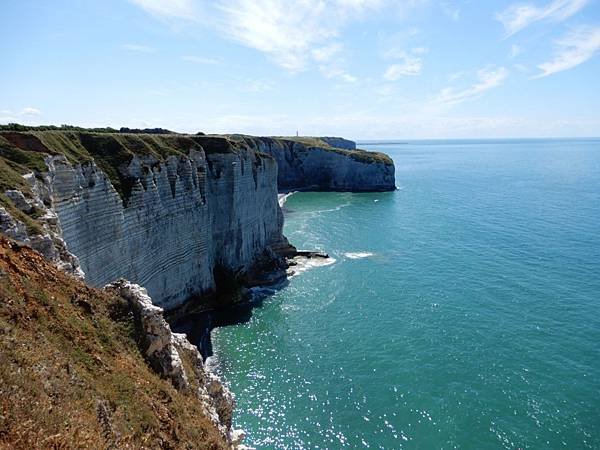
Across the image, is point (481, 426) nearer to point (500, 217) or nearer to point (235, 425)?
point (235, 425)

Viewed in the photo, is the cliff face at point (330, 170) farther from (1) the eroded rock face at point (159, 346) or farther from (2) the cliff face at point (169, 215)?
(1) the eroded rock face at point (159, 346)

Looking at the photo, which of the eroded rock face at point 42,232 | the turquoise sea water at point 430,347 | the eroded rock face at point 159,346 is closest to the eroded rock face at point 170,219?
the eroded rock face at point 42,232

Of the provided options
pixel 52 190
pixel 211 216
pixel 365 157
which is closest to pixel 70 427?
pixel 52 190

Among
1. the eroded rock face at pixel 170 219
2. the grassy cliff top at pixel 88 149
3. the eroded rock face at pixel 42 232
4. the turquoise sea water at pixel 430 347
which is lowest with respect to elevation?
the turquoise sea water at pixel 430 347

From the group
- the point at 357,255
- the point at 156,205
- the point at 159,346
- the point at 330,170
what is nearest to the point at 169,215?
the point at 156,205

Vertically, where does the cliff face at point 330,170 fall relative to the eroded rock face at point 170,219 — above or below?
below

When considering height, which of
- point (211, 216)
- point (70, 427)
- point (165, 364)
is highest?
point (70, 427)
